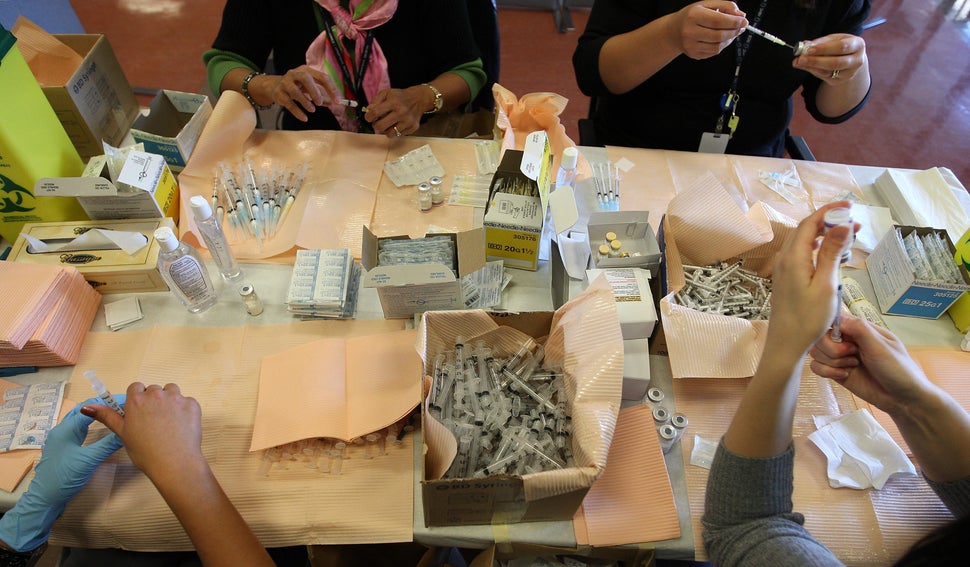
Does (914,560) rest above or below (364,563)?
above

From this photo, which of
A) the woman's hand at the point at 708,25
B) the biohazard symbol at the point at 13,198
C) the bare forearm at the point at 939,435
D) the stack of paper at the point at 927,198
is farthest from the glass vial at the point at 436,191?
the stack of paper at the point at 927,198

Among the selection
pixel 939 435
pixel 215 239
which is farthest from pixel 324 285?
pixel 939 435

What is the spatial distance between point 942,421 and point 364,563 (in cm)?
122

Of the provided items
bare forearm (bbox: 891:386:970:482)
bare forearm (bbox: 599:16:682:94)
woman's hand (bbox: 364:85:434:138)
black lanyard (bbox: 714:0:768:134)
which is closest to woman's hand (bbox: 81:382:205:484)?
woman's hand (bbox: 364:85:434:138)

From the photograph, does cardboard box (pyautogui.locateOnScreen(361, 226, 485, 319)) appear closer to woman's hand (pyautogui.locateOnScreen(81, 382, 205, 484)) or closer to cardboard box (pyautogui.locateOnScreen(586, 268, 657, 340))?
cardboard box (pyautogui.locateOnScreen(586, 268, 657, 340))

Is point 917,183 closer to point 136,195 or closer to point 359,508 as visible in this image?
point 359,508

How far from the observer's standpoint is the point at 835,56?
1.48 metres

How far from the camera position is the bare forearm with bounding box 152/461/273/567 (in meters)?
0.98

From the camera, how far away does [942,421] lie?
0.96 meters

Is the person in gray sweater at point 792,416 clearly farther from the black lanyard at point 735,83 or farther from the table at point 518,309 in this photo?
the black lanyard at point 735,83

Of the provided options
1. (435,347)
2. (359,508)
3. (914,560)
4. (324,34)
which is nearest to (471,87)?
(324,34)

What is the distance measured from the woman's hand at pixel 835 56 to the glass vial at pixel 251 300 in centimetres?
161

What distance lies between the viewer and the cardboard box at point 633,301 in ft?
3.89

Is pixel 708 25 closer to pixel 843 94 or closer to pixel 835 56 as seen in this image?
pixel 835 56
